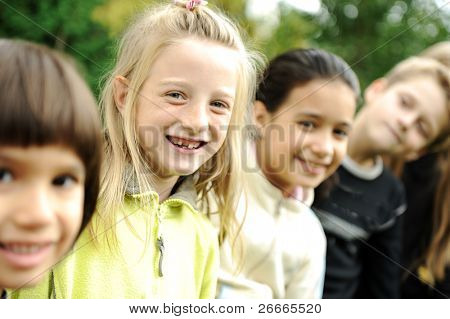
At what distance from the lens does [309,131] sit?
Result: 50.5 inches

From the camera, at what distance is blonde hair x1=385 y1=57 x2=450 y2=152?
176cm

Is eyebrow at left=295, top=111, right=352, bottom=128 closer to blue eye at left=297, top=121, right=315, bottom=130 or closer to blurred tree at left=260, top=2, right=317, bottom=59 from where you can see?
blue eye at left=297, top=121, right=315, bottom=130

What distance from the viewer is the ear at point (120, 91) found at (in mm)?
988

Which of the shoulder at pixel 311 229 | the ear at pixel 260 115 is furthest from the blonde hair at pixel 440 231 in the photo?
the ear at pixel 260 115

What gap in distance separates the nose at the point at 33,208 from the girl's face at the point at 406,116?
1.20m

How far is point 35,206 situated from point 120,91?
40 cm

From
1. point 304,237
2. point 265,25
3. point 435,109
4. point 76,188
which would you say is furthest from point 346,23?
point 76,188

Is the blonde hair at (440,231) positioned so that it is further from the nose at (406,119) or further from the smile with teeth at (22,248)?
the smile with teeth at (22,248)

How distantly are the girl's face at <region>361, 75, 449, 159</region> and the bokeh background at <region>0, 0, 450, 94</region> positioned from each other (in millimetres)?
165

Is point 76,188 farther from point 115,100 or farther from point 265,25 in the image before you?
point 265,25

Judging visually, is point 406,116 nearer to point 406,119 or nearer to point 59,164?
point 406,119

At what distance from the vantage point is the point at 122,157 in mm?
967

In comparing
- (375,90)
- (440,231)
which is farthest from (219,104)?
(440,231)

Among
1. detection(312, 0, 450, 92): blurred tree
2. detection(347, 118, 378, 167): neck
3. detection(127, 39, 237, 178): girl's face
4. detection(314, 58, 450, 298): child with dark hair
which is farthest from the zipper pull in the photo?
detection(312, 0, 450, 92): blurred tree
